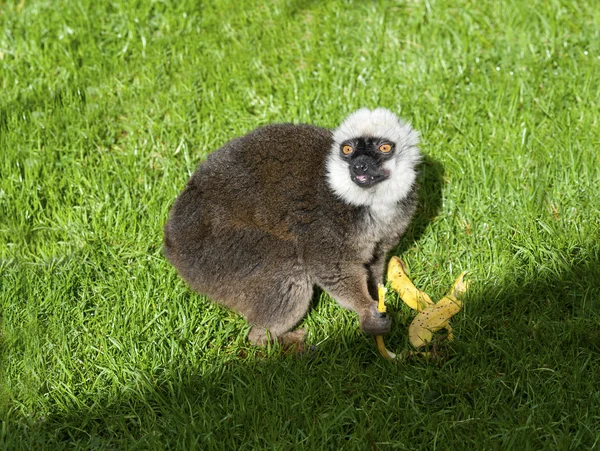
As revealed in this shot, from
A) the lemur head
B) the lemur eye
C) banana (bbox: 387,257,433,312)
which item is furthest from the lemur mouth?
banana (bbox: 387,257,433,312)

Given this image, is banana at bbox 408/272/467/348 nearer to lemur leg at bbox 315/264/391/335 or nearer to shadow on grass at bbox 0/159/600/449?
shadow on grass at bbox 0/159/600/449

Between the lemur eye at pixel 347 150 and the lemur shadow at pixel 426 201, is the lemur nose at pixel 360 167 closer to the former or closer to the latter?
the lemur eye at pixel 347 150

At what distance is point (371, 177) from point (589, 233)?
157 centimetres

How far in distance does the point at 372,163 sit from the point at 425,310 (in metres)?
0.93

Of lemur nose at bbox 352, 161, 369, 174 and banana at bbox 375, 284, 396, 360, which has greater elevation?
lemur nose at bbox 352, 161, 369, 174

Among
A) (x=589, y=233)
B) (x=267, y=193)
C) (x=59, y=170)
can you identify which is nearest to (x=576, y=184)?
(x=589, y=233)

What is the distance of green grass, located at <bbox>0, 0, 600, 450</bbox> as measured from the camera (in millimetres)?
4121

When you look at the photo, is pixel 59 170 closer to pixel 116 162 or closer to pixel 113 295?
Answer: pixel 116 162

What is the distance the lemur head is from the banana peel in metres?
0.55

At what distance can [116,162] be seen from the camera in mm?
5848

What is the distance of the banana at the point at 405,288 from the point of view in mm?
4730

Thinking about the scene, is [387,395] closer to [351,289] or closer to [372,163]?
[351,289]

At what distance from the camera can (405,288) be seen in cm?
487

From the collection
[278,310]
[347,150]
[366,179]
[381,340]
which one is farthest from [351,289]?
[347,150]
